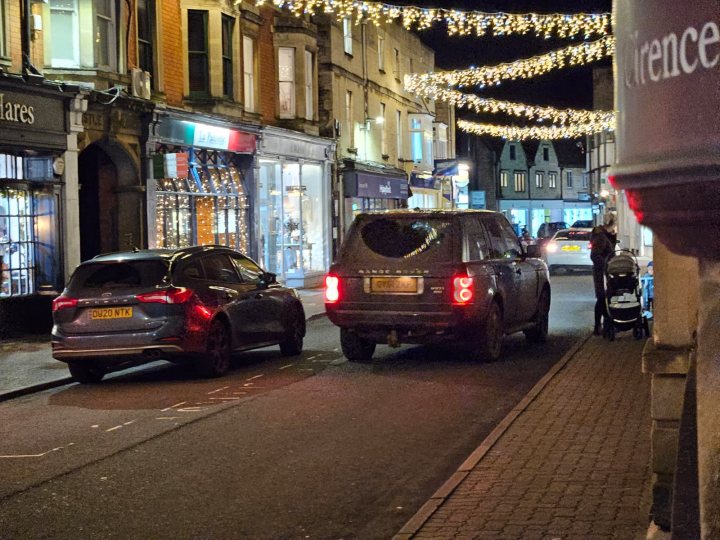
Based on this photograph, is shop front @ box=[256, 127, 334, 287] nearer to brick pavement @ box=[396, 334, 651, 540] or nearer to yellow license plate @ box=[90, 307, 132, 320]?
yellow license plate @ box=[90, 307, 132, 320]

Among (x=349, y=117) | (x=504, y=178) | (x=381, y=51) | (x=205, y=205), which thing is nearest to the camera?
(x=205, y=205)

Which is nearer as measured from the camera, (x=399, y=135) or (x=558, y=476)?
(x=558, y=476)

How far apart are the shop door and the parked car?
1844cm

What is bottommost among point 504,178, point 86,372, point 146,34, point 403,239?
point 86,372

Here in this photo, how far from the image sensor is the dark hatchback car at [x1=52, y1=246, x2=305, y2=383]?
12.7m

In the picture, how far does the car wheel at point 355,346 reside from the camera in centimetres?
1443

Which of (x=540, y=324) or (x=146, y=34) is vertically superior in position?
(x=146, y=34)

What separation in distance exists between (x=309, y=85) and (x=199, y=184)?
7537 millimetres

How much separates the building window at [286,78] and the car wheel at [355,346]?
17735mm

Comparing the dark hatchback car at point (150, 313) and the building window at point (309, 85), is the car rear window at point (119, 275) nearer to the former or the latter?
the dark hatchback car at point (150, 313)

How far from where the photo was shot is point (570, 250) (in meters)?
37.0

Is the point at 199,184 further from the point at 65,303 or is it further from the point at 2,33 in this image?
the point at 65,303

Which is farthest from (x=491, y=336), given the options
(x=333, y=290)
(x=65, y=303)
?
(x=65, y=303)

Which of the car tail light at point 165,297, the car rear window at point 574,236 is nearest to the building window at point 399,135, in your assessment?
the car rear window at point 574,236
